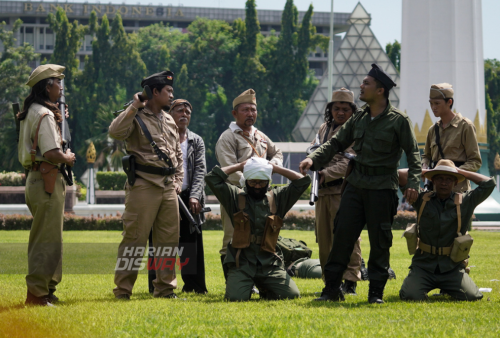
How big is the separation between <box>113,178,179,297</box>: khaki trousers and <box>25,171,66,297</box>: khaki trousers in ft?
2.20

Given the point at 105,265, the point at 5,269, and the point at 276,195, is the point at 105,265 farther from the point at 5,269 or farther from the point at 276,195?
the point at 276,195

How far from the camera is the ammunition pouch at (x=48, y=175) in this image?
245 inches

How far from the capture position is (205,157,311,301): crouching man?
670 cm

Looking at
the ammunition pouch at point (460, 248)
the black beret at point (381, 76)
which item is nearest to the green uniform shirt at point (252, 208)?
the black beret at point (381, 76)

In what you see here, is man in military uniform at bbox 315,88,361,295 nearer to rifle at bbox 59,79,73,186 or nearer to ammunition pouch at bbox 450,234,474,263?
ammunition pouch at bbox 450,234,474,263

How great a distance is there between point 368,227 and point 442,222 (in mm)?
842

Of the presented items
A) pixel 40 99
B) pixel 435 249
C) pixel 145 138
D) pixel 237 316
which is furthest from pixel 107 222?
pixel 237 316

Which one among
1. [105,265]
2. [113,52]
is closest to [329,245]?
[105,265]

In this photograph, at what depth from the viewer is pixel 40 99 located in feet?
21.2

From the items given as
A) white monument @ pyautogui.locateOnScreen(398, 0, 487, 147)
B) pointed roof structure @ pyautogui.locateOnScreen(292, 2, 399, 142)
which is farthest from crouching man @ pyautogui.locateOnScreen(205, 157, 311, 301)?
pointed roof structure @ pyautogui.locateOnScreen(292, 2, 399, 142)

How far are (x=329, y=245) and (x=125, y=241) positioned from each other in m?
2.26

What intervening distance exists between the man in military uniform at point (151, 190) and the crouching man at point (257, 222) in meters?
0.51

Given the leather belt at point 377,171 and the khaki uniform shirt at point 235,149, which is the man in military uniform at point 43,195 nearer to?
the khaki uniform shirt at point 235,149

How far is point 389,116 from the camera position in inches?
256
